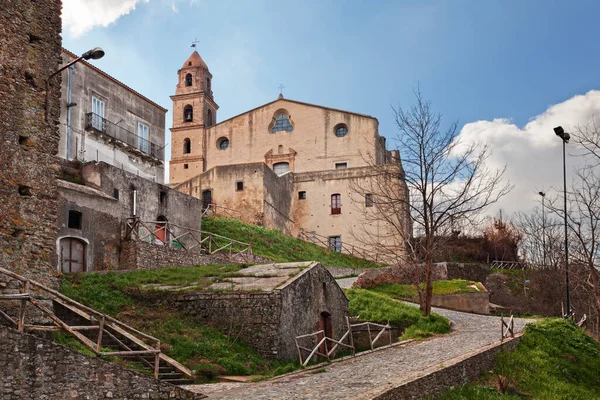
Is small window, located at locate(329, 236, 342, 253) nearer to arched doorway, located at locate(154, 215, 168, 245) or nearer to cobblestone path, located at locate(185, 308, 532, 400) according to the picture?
arched doorway, located at locate(154, 215, 168, 245)

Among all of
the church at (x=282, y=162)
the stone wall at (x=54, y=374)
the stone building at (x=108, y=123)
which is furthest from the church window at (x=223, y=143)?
the stone wall at (x=54, y=374)

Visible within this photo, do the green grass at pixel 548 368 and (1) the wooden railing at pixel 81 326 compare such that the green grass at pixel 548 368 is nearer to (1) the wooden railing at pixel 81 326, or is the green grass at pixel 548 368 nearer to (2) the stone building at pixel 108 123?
(1) the wooden railing at pixel 81 326

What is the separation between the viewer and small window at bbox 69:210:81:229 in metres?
22.5

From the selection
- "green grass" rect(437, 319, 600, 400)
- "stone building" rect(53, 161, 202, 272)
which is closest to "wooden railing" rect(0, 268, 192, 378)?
"green grass" rect(437, 319, 600, 400)

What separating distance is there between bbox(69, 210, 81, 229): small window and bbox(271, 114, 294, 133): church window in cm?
2944

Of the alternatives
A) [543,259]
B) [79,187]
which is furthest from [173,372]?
[543,259]

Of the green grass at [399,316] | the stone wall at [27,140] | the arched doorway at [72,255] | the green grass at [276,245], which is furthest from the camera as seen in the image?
the green grass at [276,245]

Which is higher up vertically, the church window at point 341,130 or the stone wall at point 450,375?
the church window at point 341,130

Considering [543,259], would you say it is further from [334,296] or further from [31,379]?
[31,379]

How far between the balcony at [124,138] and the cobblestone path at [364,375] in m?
20.8

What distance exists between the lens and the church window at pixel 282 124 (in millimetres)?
51094

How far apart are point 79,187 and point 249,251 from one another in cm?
1006

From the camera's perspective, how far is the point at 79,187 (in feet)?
74.8

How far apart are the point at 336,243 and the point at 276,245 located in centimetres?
891
